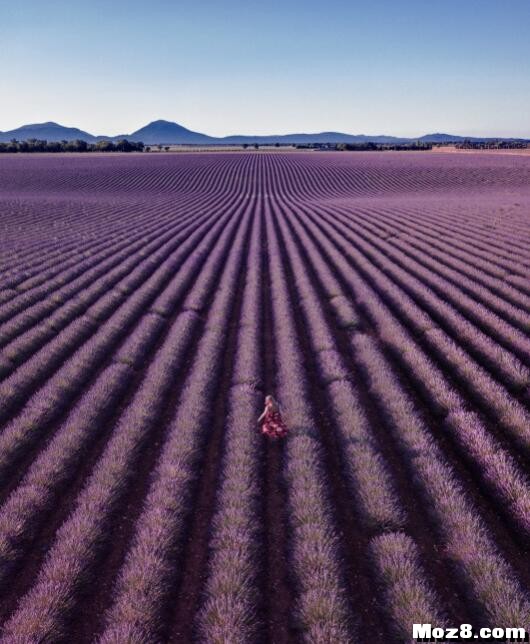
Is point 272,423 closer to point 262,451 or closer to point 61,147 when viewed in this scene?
point 262,451

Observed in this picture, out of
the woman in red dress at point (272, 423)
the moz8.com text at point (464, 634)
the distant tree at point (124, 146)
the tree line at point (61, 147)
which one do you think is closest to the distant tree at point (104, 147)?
the tree line at point (61, 147)

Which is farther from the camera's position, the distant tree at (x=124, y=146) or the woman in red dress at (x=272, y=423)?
the distant tree at (x=124, y=146)

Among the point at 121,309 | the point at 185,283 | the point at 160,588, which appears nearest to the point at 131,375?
the point at 121,309

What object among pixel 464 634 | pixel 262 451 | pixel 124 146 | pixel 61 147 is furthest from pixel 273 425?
pixel 124 146

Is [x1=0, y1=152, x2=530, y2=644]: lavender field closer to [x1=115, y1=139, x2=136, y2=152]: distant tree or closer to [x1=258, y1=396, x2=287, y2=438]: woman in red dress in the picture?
[x1=258, y1=396, x2=287, y2=438]: woman in red dress

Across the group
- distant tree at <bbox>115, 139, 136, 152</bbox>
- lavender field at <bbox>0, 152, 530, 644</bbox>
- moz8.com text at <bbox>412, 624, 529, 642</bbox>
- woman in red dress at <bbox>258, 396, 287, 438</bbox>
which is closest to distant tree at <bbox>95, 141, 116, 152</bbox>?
distant tree at <bbox>115, 139, 136, 152</bbox>

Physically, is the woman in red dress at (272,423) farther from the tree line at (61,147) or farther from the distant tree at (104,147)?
the distant tree at (104,147)

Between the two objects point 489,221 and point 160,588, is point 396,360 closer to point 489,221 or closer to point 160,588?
point 160,588
